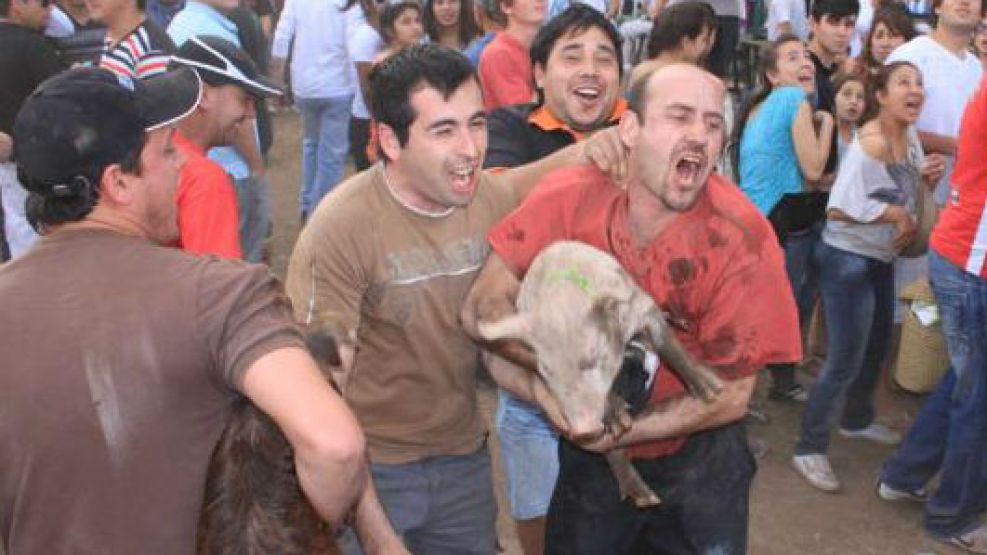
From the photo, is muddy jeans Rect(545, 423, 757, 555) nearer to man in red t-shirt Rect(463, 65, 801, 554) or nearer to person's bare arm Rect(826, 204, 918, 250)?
man in red t-shirt Rect(463, 65, 801, 554)

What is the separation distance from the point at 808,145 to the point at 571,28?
179 centimetres

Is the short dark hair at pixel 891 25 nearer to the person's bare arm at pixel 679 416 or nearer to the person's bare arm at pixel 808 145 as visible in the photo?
the person's bare arm at pixel 808 145

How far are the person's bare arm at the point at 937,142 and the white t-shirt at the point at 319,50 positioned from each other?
4376 mm

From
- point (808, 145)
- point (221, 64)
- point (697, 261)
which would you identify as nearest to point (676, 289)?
point (697, 261)

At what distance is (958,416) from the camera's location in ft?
14.9

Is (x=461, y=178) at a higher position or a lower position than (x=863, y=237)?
higher

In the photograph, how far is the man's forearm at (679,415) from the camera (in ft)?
8.82

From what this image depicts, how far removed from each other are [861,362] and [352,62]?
4.70 metres

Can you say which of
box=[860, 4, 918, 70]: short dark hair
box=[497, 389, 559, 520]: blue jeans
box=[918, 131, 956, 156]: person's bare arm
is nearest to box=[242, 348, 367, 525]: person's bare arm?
box=[497, 389, 559, 520]: blue jeans

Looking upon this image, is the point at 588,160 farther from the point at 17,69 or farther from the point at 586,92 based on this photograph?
the point at 17,69

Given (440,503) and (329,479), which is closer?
(329,479)

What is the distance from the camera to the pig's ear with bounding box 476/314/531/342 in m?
2.61

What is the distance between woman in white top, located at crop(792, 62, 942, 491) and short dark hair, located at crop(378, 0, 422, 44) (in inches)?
145

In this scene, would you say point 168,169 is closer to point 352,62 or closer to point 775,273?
point 775,273
